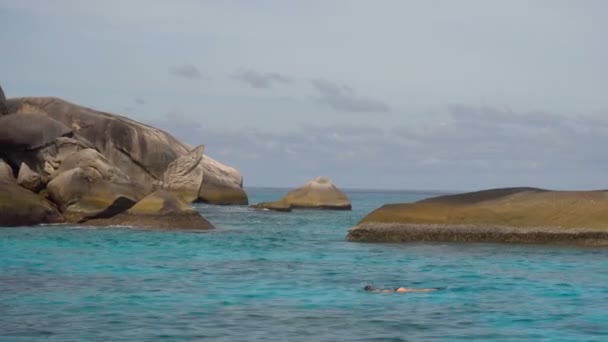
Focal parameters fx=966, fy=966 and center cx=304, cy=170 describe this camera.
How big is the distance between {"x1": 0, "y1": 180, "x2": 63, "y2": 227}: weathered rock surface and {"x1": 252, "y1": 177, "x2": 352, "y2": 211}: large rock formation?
3709 cm

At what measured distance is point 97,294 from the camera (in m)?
18.2

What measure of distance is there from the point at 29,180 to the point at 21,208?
318 centimetres

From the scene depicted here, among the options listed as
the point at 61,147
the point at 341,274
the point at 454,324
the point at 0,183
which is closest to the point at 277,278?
the point at 341,274

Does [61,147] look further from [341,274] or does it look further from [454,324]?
[454,324]

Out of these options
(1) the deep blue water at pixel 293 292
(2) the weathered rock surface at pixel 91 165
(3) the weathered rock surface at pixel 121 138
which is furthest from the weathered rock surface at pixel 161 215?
(3) the weathered rock surface at pixel 121 138

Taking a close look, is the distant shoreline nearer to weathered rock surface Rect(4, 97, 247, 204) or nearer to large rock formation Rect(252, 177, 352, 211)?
weathered rock surface Rect(4, 97, 247, 204)

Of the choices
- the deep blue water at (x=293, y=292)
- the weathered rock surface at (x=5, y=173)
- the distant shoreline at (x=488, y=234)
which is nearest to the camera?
the deep blue water at (x=293, y=292)

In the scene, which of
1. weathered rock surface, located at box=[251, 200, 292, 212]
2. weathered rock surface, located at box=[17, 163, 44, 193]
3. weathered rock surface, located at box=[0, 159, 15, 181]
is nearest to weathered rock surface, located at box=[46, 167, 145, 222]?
weathered rock surface, located at box=[17, 163, 44, 193]

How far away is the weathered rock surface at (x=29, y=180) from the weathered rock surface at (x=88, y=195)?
1.23m

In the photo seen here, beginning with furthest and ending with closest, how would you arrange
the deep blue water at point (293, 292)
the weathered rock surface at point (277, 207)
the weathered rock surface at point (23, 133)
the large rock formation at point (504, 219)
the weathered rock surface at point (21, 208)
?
1. the weathered rock surface at point (277, 207)
2. the weathered rock surface at point (23, 133)
3. the weathered rock surface at point (21, 208)
4. the large rock formation at point (504, 219)
5. the deep blue water at point (293, 292)

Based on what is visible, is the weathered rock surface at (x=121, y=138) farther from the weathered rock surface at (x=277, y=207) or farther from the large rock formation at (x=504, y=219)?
the large rock formation at (x=504, y=219)

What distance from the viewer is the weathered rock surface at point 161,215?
38.2 metres

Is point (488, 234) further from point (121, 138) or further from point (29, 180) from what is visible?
point (121, 138)

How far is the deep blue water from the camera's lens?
561 inches
